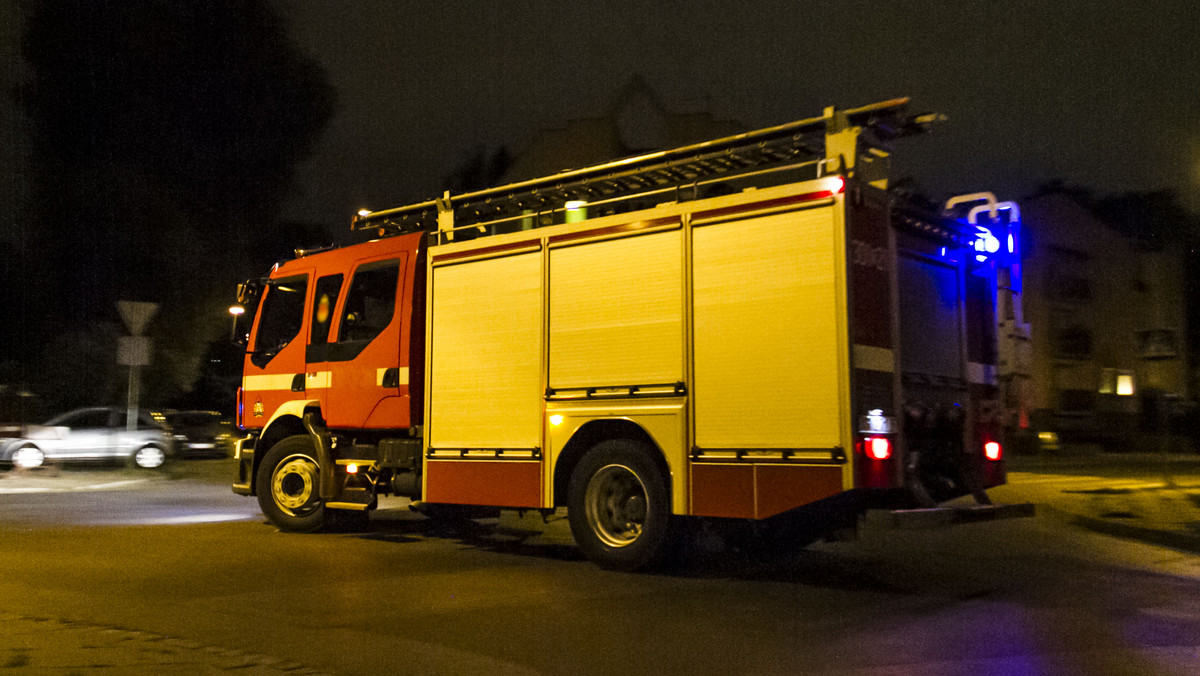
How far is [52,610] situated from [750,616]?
4427 millimetres

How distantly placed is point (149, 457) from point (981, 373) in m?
19.3

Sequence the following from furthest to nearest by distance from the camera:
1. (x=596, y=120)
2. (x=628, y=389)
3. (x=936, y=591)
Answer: (x=596, y=120), (x=628, y=389), (x=936, y=591)

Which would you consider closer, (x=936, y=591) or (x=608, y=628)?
(x=608, y=628)

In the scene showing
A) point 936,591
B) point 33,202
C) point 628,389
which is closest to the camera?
point 936,591

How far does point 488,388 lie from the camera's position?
916cm

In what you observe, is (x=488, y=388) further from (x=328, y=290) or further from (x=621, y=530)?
(x=328, y=290)

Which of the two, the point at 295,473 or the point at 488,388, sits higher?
the point at 488,388

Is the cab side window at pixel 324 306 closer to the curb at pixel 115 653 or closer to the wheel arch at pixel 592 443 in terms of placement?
the wheel arch at pixel 592 443

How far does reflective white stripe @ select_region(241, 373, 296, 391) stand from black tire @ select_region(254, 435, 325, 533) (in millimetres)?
603

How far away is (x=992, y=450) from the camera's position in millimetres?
8438

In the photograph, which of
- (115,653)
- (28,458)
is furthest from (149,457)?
(115,653)

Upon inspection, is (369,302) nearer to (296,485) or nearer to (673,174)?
(296,485)

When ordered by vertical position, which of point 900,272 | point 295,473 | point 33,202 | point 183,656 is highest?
point 33,202

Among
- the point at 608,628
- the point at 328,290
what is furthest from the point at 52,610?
the point at 328,290
